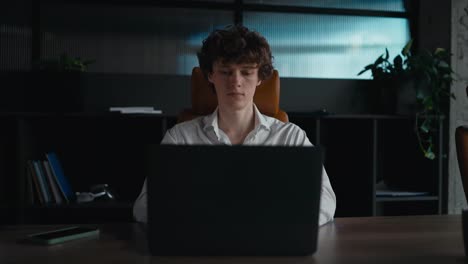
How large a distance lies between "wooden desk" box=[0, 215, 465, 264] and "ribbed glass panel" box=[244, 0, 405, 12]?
219cm

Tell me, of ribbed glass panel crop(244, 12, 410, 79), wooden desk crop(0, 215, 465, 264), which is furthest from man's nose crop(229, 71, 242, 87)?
ribbed glass panel crop(244, 12, 410, 79)

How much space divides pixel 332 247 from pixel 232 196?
1.08 feet

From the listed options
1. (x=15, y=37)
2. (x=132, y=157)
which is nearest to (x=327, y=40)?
(x=132, y=157)

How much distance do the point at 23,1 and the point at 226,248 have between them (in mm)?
2580

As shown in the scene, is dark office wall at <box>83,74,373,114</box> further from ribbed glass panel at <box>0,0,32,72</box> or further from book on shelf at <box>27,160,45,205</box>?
book on shelf at <box>27,160,45,205</box>

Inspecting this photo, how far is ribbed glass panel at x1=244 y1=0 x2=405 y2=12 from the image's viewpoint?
3236 millimetres

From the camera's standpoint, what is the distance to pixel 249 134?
1763mm

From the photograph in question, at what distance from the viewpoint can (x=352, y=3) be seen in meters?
3.35

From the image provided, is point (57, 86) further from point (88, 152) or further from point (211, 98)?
point (211, 98)

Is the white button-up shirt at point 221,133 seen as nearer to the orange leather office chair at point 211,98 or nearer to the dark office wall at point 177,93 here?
the orange leather office chair at point 211,98

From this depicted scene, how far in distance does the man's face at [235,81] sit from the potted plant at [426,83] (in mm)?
1605

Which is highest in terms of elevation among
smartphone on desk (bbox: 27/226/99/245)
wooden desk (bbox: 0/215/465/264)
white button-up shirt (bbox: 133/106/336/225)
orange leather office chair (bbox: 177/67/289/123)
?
orange leather office chair (bbox: 177/67/289/123)

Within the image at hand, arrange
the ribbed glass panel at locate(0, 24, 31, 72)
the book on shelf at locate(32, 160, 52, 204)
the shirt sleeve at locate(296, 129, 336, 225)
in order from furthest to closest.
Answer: the ribbed glass panel at locate(0, 24, 31, 72) < the book on shelf at locate(32, 160, 52, 204) < the shirt sleeve at locate(296, 129, 336, 225)

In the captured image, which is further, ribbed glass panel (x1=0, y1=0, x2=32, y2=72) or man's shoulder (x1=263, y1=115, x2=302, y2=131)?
ribbed glass panel (x1=0, y1=0, x2=32, y2=72)
